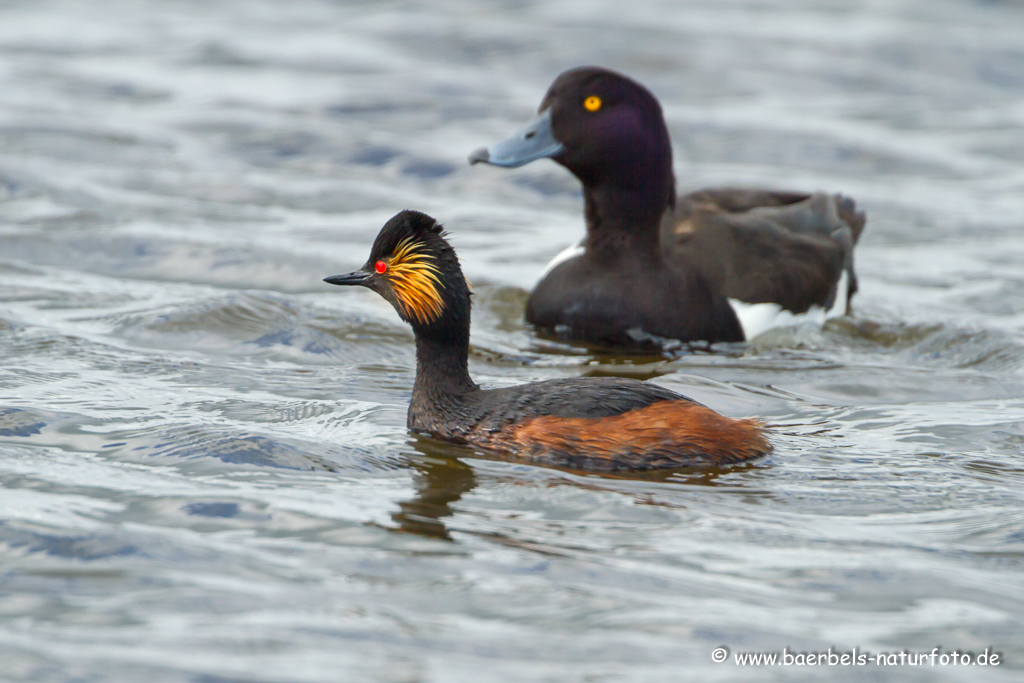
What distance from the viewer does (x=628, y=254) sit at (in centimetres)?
852

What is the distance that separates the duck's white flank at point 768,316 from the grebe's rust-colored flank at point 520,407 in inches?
99.5

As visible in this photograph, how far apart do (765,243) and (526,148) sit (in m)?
1.78

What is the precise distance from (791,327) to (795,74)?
857 cm

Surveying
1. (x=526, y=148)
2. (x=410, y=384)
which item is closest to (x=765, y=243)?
(x=526, y=148)

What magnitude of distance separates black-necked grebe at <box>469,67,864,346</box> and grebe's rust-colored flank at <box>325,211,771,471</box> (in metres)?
2.24

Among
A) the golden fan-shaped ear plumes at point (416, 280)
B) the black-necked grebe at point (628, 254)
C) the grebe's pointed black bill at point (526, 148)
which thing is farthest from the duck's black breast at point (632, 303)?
the golden fan-shaped ear plumes at point (416, 280)

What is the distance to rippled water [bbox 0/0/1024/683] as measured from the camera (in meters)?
4.33

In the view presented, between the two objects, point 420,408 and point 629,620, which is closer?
point 629,620

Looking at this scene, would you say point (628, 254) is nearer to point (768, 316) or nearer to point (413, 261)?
point (768, 316)

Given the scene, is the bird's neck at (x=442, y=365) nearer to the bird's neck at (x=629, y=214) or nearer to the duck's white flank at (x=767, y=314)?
the bird's neck at (x=629, y=214)

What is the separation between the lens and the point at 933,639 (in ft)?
14.2

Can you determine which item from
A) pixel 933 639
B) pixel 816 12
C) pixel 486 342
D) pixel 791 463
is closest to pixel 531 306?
pixel 486 342

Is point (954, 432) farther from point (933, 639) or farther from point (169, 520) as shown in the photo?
point (169, 520)

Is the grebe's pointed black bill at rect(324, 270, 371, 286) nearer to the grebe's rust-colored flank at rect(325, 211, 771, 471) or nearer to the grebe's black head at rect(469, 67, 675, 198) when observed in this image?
the grebe's rust-colored flank at rect(325, 211, 771, 471)
